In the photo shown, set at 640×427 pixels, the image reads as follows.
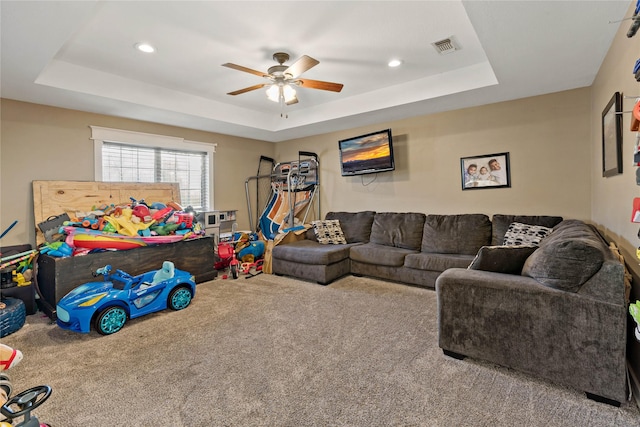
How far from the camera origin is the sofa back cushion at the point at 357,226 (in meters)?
4.77

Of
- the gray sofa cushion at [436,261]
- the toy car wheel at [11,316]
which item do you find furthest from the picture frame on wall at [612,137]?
the toy car wheel at [11,316]

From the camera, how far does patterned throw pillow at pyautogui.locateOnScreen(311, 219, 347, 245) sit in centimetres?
467

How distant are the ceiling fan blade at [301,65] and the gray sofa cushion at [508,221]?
2905mm

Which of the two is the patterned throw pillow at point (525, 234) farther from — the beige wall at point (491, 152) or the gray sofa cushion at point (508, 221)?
the beige wall at point (491, 152)

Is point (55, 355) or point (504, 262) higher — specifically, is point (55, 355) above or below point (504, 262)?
below

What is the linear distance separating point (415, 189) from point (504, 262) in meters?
2.63

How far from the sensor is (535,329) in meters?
1.78

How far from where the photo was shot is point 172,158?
16.0 feet

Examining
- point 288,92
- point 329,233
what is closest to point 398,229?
point 329,233

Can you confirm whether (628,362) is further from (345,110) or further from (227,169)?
(227,169)

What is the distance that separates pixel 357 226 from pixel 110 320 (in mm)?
3392

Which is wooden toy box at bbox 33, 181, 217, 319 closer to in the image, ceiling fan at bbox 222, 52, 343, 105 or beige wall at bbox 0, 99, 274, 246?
beige wall at bbox 0, 99, 274, 246

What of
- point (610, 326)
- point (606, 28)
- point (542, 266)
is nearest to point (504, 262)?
point (542, 266)

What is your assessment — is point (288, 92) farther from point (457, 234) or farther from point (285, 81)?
point (457, 234)
